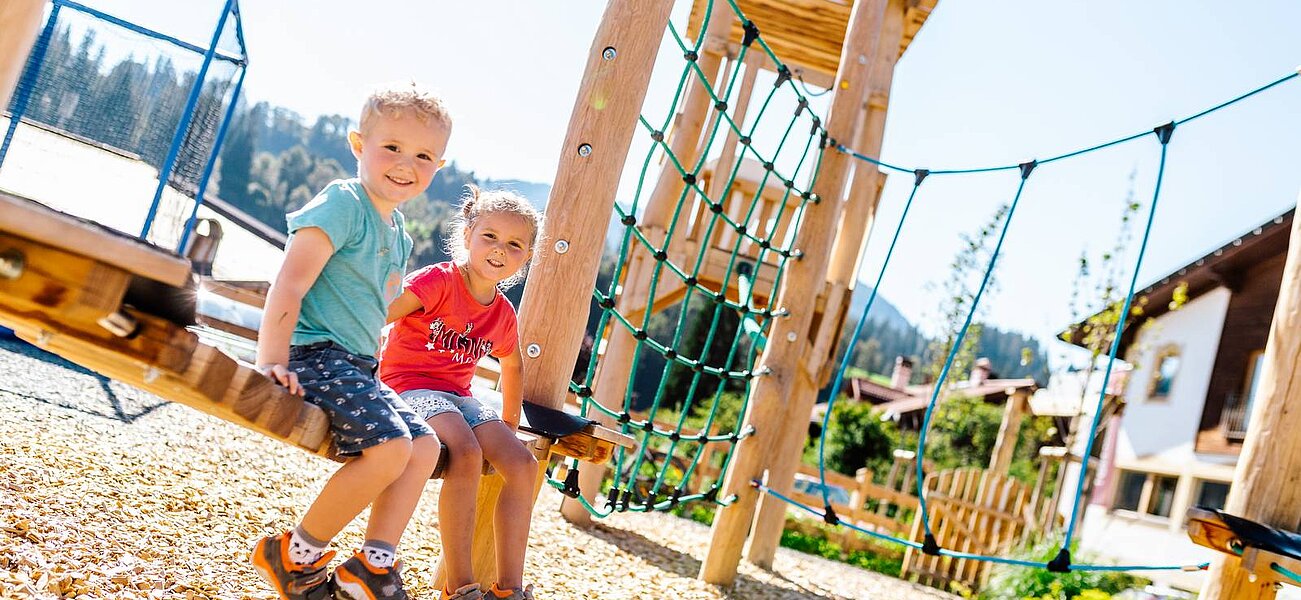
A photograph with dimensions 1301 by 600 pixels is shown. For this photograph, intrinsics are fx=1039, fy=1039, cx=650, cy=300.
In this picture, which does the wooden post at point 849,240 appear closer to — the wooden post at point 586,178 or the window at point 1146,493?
the wooden post at point 586,178

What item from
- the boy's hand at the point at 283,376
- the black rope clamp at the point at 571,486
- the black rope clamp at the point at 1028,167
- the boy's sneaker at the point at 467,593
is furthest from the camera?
the black rope clamp at the point at 1028,167

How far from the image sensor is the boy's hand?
1.60 m

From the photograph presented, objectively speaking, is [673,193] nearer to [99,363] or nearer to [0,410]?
[0,410]

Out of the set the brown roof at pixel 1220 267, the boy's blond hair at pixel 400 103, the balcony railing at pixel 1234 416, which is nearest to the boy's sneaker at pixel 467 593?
the boy's blond hair at pixel 400 103

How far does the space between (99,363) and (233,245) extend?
18.8 meters

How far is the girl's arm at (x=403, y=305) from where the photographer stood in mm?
2131

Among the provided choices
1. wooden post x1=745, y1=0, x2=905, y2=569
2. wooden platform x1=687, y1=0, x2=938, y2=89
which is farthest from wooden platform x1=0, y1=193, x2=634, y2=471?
wooden platform x1=687, y1=0, x2=938, y2=89

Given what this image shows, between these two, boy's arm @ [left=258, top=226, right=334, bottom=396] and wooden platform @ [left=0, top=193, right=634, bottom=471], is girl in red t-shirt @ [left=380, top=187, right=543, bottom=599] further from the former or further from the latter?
wooden platform @ [left=0, top=193, right=634, bottom=471]

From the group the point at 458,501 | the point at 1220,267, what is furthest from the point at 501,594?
the point at 1220,267

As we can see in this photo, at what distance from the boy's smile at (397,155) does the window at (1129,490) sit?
54.9 feet

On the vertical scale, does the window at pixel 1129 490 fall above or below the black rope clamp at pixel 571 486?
above

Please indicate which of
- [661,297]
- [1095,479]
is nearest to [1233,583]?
[661,297]

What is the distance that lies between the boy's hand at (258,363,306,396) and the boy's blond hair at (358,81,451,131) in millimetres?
527

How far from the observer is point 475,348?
2.25 metres
